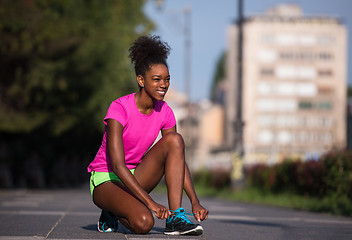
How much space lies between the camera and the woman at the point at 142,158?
572 centimetres

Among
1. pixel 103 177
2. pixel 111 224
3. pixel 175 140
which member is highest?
pixel 175 140

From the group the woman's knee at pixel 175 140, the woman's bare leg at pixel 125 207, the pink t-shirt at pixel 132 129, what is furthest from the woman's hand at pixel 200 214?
the pink t-shirt at pixel 132 129

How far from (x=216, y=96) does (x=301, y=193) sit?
142 m

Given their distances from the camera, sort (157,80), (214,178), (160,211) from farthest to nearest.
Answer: (214,178)
(157,80)
(160,211)

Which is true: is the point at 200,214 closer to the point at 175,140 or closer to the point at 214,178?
the point at 175,140

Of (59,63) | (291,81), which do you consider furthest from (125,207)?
(291,81)

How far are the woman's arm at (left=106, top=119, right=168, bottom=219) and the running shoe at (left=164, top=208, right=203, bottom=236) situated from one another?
31 cm

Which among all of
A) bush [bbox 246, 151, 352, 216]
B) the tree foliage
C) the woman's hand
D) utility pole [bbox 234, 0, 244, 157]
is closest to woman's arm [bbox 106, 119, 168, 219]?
the woman's hand

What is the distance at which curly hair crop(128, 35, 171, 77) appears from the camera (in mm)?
6031

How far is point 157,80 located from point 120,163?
78 cm

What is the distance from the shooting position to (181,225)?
18.6ft

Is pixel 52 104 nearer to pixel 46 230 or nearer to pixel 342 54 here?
pixel 46 230

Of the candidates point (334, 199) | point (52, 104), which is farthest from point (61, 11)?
point (334, 199)

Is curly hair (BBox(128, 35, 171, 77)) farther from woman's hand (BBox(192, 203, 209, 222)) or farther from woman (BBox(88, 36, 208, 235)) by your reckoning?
woman's hand (BBox(192, 203, 209, 222))
